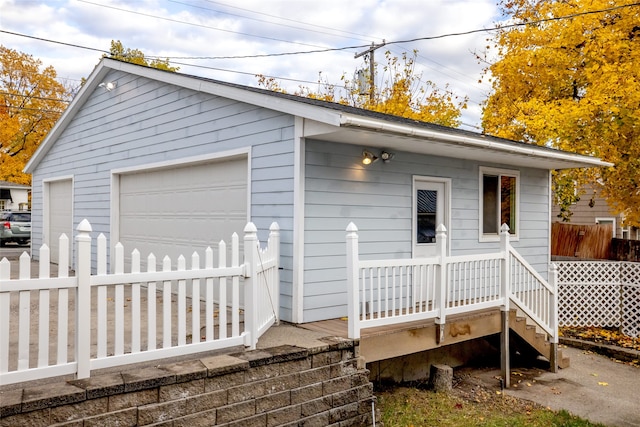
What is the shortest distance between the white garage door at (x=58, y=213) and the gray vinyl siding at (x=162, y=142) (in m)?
0.32

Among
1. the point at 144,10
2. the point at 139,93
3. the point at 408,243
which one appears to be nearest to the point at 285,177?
the point at 408,243

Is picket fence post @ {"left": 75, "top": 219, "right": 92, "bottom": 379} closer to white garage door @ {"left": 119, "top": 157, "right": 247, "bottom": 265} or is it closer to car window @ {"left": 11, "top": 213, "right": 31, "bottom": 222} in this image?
white garage door @ {"left": 119, "top": 157, "right": 247, "bottom": 265}

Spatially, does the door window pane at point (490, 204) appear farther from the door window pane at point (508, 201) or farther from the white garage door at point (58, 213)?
the white garage door at point (58, 213)

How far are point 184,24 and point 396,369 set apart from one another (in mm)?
15210

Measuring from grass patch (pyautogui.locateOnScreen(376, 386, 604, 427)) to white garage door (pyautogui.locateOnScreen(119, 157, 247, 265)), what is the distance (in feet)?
9.52

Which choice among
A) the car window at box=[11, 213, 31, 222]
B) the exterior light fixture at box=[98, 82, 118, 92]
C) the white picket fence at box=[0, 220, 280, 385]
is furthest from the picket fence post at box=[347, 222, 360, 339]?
the car window at box=[11, 213, 31, 222]

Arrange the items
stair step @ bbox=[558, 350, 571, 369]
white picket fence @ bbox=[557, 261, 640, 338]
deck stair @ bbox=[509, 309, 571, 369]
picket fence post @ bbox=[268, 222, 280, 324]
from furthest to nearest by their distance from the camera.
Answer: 1. white picket fence @ bbox=[557, 261, 640, 338]
2. stair step @ bbox=[558, 350, 571, 369]
3. deck stair @ bbox=[509, 309, 571, 369]
4. picket fence post @ bbox=[268, 222, 280, 324]

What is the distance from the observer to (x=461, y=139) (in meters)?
5.97

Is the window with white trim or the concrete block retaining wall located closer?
the concrete block retaining wall

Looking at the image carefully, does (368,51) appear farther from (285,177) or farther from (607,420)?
(607,420)

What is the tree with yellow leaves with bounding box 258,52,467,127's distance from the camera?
1789 centimetres

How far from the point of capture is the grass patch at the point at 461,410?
4836 millimetres

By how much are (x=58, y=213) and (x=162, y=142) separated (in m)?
5.37

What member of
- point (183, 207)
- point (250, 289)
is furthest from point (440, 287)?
point (183, 207)
